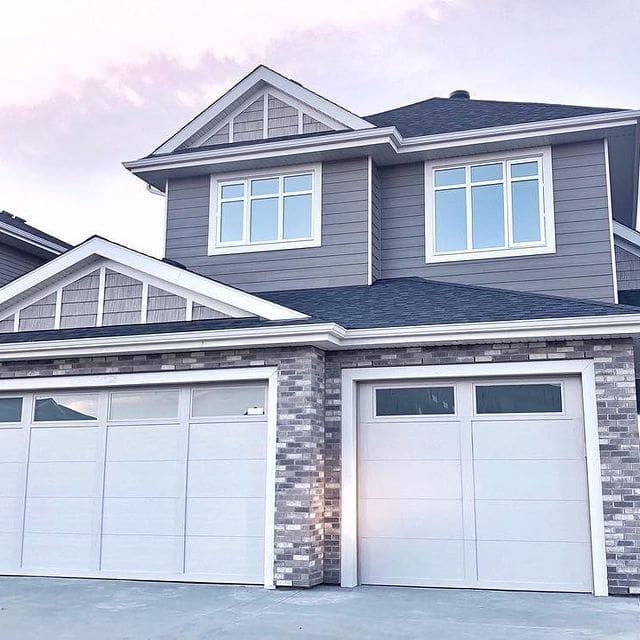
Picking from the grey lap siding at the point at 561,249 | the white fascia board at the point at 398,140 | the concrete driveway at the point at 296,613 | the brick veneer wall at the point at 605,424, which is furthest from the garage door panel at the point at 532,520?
the white fascia board at the point at 398,140

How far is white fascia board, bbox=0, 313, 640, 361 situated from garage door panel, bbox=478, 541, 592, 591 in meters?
2.35

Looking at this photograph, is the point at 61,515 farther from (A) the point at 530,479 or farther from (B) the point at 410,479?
(A) the point at 530,479

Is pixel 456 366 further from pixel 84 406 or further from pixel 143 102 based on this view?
pixel 143 102

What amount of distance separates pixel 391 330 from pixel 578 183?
13.0 feet

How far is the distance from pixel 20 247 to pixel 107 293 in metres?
6.30

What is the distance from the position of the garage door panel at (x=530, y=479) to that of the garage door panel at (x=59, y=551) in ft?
16.1

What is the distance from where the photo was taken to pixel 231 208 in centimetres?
1262

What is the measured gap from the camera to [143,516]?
9.81 meters

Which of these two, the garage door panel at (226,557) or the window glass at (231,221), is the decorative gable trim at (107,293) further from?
the garage door panel at (226,557)

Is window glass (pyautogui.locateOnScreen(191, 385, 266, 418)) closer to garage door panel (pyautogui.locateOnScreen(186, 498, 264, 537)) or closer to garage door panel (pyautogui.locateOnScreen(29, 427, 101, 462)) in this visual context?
garage door panel (pyautogui.locateOnScreen(186, 498, 264, 537))

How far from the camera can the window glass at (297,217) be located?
12.1 m

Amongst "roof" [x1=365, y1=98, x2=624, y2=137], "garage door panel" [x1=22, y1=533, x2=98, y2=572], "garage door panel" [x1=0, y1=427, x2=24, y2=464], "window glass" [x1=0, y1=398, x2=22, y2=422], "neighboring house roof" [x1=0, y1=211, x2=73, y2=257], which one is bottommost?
"garage door panel" [x1=22, y1=533, x2=98, y2=572]

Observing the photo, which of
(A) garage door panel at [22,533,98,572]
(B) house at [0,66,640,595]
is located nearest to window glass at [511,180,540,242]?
(B) house at [0,66,640,595]

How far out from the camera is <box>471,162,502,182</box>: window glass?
460 inches
